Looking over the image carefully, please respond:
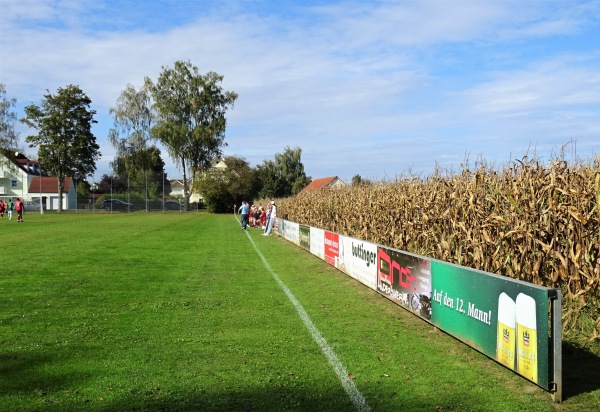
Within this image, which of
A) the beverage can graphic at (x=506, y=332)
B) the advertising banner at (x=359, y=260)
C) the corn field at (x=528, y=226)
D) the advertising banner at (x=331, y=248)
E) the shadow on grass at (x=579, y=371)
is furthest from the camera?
the advertising banner at (x=331, y=248)

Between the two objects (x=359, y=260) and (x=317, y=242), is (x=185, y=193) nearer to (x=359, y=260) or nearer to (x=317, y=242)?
(x=317, y=242)

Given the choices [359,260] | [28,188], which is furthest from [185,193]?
[359,260]

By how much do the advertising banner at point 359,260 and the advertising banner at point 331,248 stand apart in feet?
1.47

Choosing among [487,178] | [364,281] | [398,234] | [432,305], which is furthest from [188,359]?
[398,234]

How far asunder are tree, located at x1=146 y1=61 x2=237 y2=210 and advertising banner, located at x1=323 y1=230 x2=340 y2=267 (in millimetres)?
55377

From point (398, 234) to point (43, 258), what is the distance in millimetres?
10582

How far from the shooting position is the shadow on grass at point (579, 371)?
580 centimetres

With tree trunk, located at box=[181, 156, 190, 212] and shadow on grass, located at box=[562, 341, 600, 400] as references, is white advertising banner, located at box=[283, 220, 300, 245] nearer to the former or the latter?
shadow on grass, located at box=[562, 341, 600, 400]

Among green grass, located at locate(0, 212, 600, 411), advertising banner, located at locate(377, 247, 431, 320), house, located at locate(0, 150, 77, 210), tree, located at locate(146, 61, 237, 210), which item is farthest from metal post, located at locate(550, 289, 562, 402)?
house, located at locate(0, 150, 77, 210)

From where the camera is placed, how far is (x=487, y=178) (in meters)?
9.62

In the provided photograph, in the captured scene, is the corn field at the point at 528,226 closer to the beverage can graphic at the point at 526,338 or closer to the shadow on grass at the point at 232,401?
the beverage can graphic at the point at 526,338

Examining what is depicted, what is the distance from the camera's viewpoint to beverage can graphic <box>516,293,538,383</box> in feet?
18.5

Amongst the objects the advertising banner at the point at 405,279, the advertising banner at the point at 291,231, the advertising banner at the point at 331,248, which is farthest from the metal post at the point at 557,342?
the advertising banner at the point at 291,231

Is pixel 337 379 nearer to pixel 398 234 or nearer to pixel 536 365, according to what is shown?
pixel 536 365
